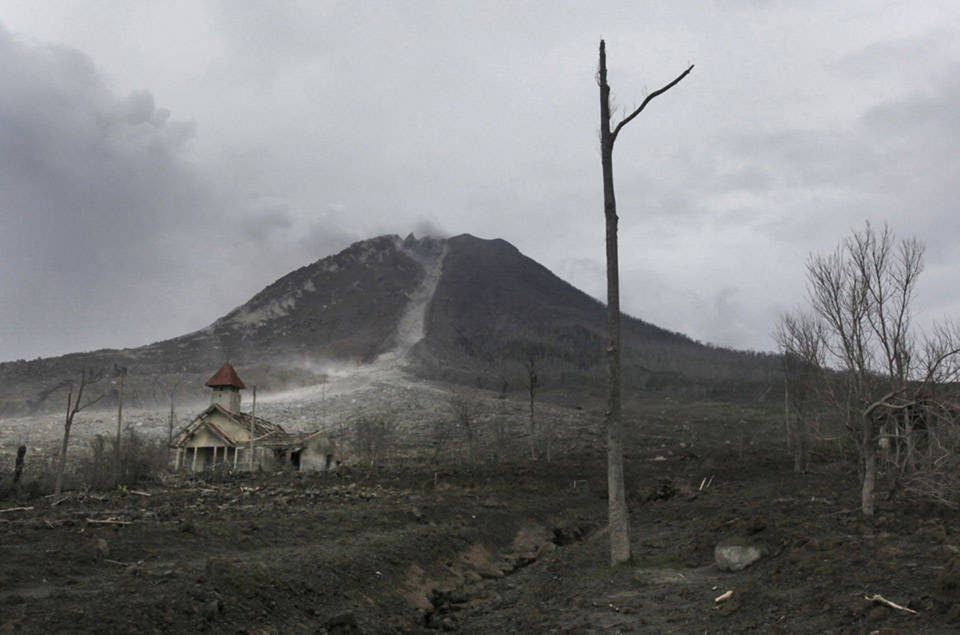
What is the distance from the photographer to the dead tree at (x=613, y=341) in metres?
12.9

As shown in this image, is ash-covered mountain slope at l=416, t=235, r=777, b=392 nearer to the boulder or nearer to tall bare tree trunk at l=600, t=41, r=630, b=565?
tall bare tree trunk at l=600, t=41, r=630, b=565

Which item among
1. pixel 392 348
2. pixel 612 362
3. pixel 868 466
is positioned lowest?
pixel 868 466

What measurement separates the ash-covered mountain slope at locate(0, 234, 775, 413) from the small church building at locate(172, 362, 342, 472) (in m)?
50.0

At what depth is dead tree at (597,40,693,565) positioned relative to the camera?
42.2 feet

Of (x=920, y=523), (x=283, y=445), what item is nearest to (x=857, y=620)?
(x=920, y=523)

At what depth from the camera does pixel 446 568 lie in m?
15.4

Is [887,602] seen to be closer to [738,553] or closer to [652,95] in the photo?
[738,553]

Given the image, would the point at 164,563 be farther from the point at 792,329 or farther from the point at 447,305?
the point at 447,305

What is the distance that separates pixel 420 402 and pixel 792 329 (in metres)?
50.5

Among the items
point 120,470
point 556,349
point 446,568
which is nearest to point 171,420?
point 120,470

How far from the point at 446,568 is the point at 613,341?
603 centimetres

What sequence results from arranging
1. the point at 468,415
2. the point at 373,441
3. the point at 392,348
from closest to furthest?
the point at 373,441
the point at 468,415
the point at 392,348

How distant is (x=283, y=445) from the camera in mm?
42625

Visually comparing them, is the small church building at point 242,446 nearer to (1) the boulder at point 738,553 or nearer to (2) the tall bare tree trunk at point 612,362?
(2) the tall bare tree trunk at point 612,362
